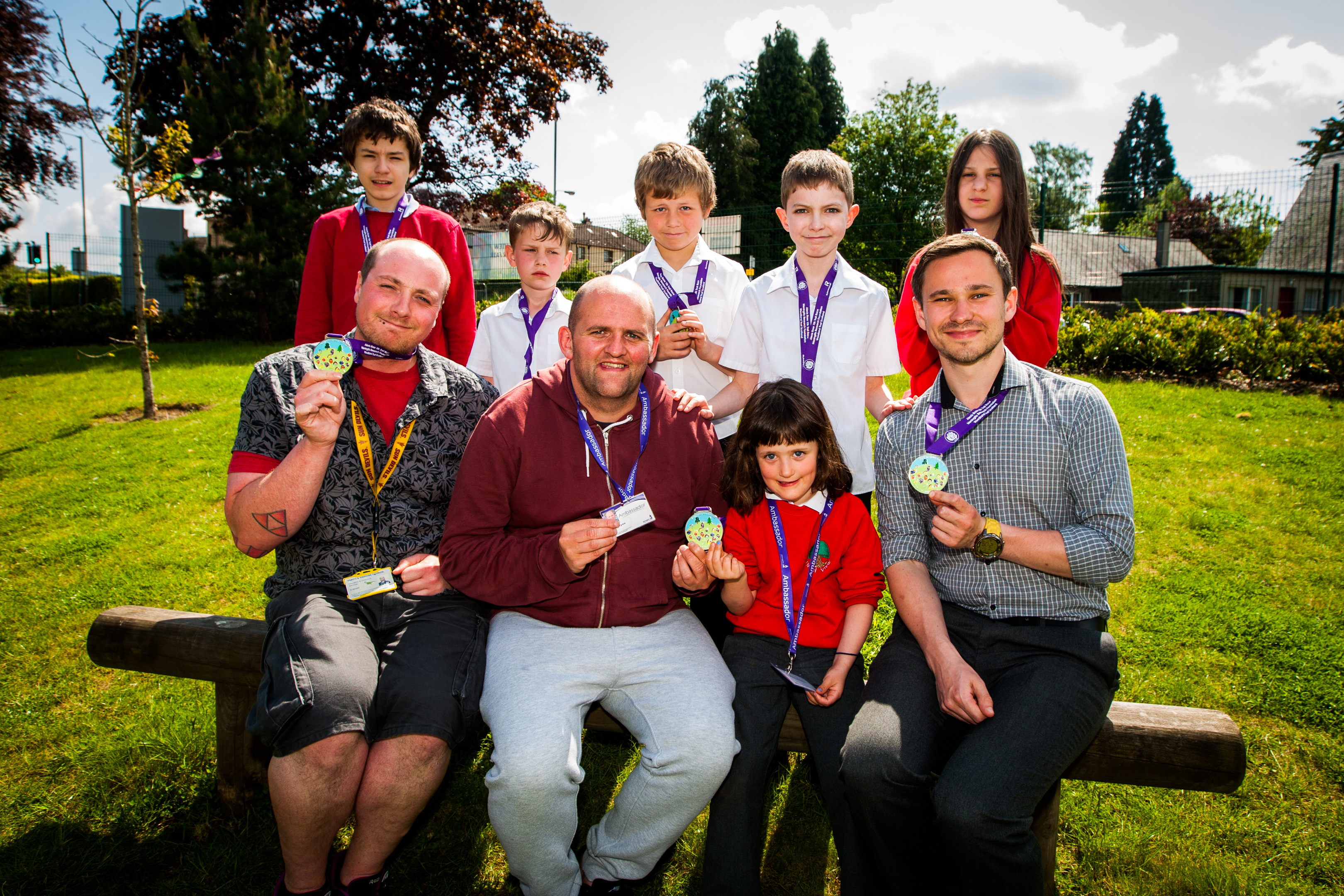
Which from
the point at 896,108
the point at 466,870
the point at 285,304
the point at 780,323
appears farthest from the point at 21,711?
the point at 896,108

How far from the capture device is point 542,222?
4.35m

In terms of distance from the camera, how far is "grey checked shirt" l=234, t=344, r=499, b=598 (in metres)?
2.80

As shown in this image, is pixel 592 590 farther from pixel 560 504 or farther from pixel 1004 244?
pixel 1004 244

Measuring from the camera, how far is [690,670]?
2.71 metres

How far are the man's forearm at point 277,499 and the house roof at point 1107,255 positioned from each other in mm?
38760

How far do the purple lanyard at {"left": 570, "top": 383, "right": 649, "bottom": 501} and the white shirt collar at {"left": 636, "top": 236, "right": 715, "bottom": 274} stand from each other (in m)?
1.21

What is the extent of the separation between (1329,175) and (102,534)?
18448 mm

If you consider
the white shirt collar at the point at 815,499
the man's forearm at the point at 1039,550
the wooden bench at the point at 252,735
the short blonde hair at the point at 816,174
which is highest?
the short blonde hair at the point at 816,174

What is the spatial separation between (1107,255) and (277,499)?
51.7 metres

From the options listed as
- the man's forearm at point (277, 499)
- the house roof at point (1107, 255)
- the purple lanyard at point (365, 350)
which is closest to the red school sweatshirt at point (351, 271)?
the purple lanyard at point (365, 350)

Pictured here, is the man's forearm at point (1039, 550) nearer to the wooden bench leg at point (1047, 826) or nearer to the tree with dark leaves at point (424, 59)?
the wooden bench leg at point (1047, 826)

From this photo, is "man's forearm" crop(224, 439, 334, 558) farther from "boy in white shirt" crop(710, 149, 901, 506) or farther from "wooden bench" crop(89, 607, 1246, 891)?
"boy in white shirt" crop(710, 149, 901, 506)

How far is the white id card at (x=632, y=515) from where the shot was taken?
8.49 feet

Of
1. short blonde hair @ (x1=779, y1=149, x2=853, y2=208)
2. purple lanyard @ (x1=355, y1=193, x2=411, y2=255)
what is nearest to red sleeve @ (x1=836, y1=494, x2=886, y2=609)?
short blonde hair @ (x1=779, y1=149, x2=853, y2=208)
